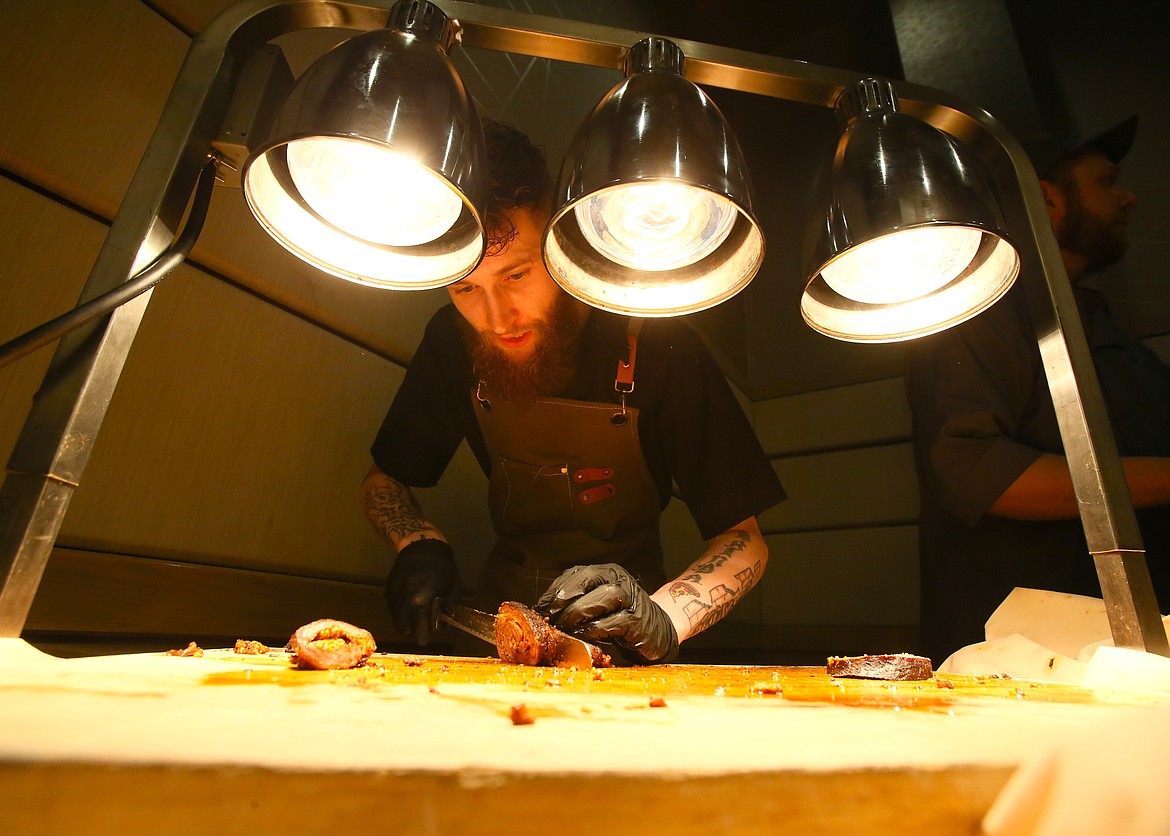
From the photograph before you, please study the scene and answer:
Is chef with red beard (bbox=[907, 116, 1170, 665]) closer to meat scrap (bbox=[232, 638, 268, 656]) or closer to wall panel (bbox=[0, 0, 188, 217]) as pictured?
meat scrap (bbox=[232, 638, 268, 656])

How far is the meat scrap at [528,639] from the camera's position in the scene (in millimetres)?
940

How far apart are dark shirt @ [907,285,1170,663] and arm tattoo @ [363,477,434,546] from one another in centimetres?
155

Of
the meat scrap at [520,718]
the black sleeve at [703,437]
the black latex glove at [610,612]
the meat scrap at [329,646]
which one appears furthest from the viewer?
the black sleeve at [703,437]

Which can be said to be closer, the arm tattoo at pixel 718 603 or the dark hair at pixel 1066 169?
the arm tattoo at pixel 718 603

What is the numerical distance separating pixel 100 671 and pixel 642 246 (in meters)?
0.78

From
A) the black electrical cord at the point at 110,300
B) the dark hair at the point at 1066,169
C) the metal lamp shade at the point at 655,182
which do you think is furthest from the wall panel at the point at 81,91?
the dark hair at the point at 1066,169

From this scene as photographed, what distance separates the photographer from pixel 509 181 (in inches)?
62.6

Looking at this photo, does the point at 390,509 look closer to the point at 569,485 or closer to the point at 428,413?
the point at 428,413

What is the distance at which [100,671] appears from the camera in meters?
0.52

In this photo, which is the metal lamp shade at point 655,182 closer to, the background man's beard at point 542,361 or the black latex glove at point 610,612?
the black latex glove at point 610,612

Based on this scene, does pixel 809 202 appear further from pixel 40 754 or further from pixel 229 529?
pixel 229 529

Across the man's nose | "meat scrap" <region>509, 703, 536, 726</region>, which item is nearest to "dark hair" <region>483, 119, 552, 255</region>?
the man's nose

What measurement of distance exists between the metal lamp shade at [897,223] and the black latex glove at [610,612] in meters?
0.59

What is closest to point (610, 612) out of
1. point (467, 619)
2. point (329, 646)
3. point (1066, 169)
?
point (467, 619)
